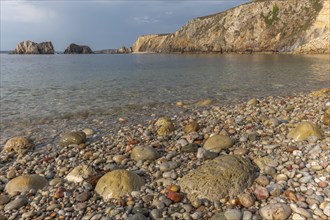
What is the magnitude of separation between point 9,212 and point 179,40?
14596 cm

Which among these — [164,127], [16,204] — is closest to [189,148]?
[164,127]

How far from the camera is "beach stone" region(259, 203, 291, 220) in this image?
495cm

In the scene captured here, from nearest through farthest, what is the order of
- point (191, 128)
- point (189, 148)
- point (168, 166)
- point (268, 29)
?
point (168, 166) → point (189, 148) → point (191, 128) → point (268, 29)

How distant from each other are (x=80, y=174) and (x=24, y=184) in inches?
50.3

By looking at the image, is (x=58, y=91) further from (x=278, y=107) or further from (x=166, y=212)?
(x=166, y=212)

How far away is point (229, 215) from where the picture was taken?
506 centimetres

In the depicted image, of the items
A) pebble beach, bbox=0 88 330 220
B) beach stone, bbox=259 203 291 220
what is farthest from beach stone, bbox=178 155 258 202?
beach stone, bbox=259 203 291 220

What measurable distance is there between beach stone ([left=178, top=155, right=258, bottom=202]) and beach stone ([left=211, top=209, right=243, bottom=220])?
0.49 metres

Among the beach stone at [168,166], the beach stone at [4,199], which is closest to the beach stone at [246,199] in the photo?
the beach stone at [168,166]

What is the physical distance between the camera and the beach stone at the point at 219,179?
5715mm

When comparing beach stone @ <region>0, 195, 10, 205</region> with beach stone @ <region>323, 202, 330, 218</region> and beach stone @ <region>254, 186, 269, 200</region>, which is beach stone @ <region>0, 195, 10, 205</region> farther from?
beach stone @ <region>323, 202, 330, 218</region>

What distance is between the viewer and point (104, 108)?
15352mm

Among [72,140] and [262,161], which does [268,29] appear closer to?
[72,140]

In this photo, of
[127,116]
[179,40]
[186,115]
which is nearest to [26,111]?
[127,116]
